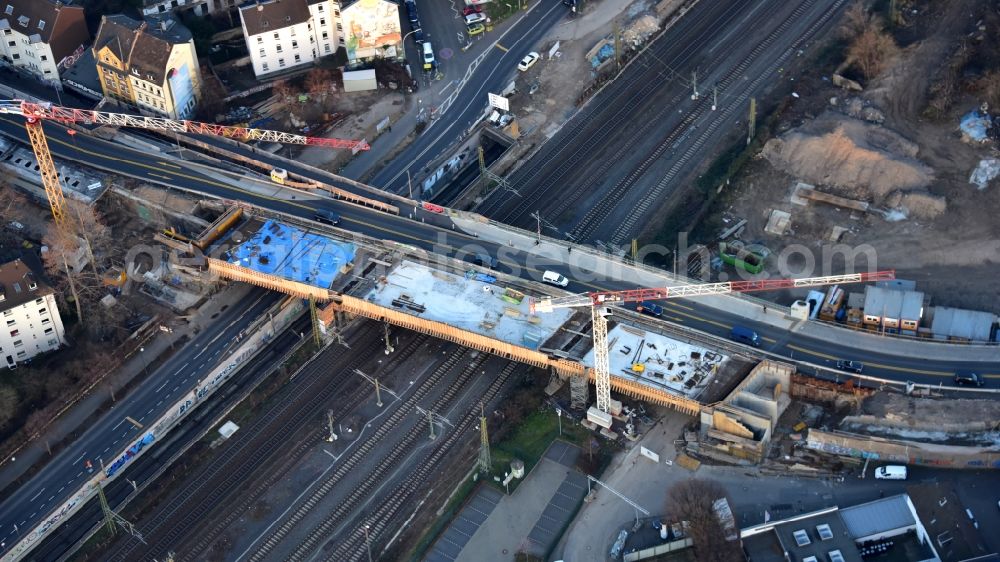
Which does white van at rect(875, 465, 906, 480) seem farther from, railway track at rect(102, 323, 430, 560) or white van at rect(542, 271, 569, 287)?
railway track at rect(102, 323, 430, 560)

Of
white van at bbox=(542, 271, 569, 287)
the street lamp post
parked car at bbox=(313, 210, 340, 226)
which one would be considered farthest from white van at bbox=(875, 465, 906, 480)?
parked car at bbox=(313, 210, 340, 226)

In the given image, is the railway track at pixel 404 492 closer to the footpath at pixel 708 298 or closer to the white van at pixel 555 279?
the white van at pixel 555 279

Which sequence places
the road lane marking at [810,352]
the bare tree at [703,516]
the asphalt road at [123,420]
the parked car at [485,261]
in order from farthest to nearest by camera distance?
the parked car at [485,261] → the road lane marking at [810,352] → the asphalt road at [123,420] → the bare tree at [703,516]

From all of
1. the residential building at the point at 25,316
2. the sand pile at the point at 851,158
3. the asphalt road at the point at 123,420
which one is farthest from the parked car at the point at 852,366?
the residential building at the point at 25,316

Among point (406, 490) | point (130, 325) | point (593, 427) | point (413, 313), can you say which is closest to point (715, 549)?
point (593, 427)

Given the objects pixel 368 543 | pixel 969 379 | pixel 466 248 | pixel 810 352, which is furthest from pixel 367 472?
pixel 969 379

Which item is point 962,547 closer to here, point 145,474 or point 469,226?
point 469,226

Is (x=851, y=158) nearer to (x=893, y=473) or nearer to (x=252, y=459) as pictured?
(x=893, y=473)
